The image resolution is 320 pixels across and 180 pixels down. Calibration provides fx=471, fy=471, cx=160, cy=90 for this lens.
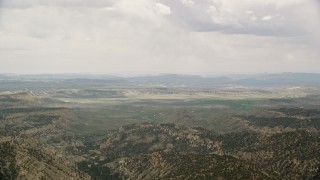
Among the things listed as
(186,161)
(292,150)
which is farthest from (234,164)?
(292,150)

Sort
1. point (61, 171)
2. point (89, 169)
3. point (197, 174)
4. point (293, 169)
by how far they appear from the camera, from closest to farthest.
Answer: point (197, 174) → point (293, 169) → point (61, 171) → point (89, 169)

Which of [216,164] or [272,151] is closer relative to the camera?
[216,164]

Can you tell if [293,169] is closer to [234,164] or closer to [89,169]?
[234,164]

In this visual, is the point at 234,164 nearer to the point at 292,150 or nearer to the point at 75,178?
the point at 292,150

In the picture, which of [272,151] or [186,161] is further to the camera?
[272,151]

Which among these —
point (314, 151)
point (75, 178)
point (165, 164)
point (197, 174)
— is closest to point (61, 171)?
point (75, 178)

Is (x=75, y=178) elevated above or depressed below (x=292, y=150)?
below

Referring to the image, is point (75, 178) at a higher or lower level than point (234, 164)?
lower

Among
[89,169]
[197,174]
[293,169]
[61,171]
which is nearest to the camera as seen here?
[197,174]
